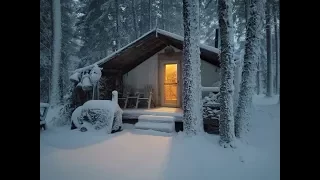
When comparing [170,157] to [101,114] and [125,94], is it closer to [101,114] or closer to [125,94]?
[101,114]

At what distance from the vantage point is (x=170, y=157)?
2.21 metres

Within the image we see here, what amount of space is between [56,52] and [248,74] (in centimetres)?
261

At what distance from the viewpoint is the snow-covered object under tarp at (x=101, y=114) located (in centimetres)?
316

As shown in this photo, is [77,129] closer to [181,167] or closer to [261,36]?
[181,167]

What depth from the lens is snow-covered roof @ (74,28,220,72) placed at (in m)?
3.69

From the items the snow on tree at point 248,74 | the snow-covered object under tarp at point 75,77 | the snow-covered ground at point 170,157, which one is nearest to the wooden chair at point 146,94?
the snow-covered object under tarp at point 75,77

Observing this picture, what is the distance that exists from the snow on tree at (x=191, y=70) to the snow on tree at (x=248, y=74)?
585 mm

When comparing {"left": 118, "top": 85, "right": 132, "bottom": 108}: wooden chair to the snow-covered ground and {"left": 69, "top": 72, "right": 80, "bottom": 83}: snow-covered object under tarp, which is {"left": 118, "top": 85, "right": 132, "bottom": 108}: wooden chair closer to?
{"left": 69, "top": 72, "right": 80, "bottom": 83}: snow-covered object under tarp

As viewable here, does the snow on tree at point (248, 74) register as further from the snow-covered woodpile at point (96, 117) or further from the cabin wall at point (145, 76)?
the cabin wall at point (145, 76)

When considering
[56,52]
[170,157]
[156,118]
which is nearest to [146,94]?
[156,118]

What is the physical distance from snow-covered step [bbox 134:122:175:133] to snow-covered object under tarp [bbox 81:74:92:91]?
106 cm

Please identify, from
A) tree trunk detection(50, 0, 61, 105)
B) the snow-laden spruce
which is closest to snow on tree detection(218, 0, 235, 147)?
the snow-laden spruce

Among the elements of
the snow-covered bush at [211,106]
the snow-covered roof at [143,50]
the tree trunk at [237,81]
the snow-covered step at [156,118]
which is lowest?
the snow-covered step at [156,118]
